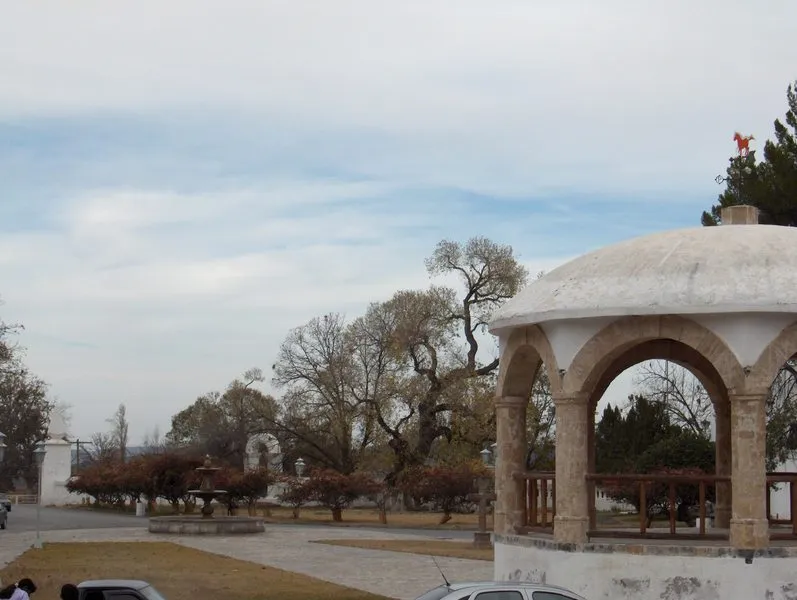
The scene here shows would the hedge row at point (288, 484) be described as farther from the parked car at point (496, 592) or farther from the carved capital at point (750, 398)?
the parked car at point (496, 592)

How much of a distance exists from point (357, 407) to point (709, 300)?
124ft

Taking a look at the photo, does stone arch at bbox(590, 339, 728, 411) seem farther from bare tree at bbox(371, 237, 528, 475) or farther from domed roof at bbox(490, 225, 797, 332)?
bare tree at bbox(371, 237, 528, 475)

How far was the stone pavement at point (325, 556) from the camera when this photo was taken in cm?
2220

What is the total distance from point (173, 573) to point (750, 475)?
12.1m

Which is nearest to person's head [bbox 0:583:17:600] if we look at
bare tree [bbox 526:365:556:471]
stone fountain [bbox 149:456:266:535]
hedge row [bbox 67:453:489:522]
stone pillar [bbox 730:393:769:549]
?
stone pillar [bbox 730:393:769:549]

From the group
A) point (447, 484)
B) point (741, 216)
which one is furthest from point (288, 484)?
point (741, 216)

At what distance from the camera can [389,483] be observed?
50750 mm

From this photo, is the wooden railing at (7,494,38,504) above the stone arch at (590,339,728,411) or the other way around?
the other way around

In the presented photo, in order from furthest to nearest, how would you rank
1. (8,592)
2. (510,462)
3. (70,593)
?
1. (510,462)
2. (8,592)
3. (70,593)

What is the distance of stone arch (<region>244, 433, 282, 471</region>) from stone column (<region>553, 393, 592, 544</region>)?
43398 millimetres

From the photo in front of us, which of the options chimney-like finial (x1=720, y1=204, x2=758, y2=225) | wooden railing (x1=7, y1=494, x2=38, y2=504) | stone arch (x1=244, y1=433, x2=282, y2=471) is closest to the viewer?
chimney-like finial (x1=720, y1=204, x2=758, y2=225)

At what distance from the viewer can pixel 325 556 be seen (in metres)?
28.0

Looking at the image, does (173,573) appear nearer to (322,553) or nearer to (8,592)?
(322,553)

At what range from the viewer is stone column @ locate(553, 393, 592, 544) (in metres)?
15.4
